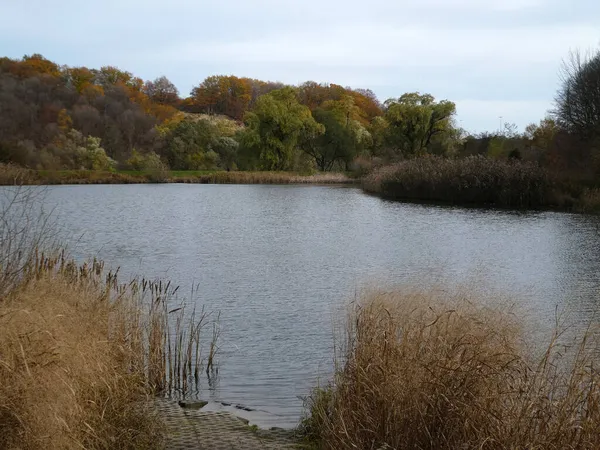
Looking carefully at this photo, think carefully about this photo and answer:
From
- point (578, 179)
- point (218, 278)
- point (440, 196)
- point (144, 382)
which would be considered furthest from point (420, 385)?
point (440, 196)

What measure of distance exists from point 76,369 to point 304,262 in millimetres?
12190

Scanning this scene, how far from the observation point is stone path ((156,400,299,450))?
6.18 meters

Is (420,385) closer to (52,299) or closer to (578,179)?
(52,299)

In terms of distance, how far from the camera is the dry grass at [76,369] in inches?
198

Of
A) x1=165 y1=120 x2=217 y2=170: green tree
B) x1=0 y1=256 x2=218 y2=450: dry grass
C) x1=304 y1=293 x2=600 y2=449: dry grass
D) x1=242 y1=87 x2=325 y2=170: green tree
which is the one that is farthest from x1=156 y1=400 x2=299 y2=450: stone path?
x1=165 y1=120 x2=217 y2=170: green tree

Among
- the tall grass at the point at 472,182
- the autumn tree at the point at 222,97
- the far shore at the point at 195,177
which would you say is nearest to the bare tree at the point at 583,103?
the tall grass at the point at 472,182

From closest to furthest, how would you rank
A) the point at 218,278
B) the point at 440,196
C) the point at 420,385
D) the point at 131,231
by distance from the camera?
1. the point at 420,385
2. the point at 218,278
3. the point at 131,231
4. the point at 440,196

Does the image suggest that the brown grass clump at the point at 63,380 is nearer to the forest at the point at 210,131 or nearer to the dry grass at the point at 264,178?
the forest at the point at 210,131

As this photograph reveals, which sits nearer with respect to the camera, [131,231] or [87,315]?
[87,315]

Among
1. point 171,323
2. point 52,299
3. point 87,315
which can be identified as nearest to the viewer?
point 52,299

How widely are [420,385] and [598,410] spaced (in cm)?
120

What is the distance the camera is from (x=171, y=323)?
10781 mm

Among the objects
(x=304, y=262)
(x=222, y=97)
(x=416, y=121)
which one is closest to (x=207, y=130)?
(x=416, y=121)

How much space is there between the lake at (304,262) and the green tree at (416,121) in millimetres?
35889
